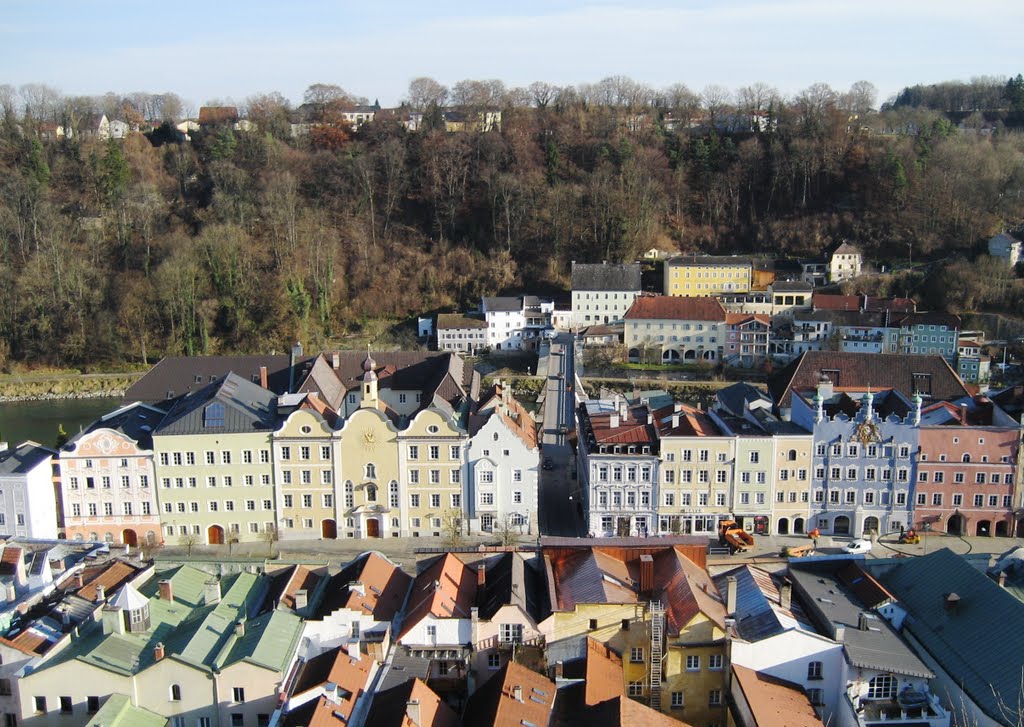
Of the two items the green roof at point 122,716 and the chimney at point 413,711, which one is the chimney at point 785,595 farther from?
the green roof at point 122,716

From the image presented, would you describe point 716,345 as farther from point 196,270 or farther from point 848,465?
point 196,270

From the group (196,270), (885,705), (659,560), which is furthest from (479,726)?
(196,270)

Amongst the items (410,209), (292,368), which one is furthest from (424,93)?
(292,368)

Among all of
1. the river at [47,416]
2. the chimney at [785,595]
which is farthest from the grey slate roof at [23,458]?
the chimney at [785,595]

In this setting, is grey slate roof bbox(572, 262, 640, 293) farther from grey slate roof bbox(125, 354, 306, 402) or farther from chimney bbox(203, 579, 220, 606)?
chimney bbox(203, 579, 220, 606)

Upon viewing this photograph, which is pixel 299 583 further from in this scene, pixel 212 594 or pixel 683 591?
pixel 683 591
